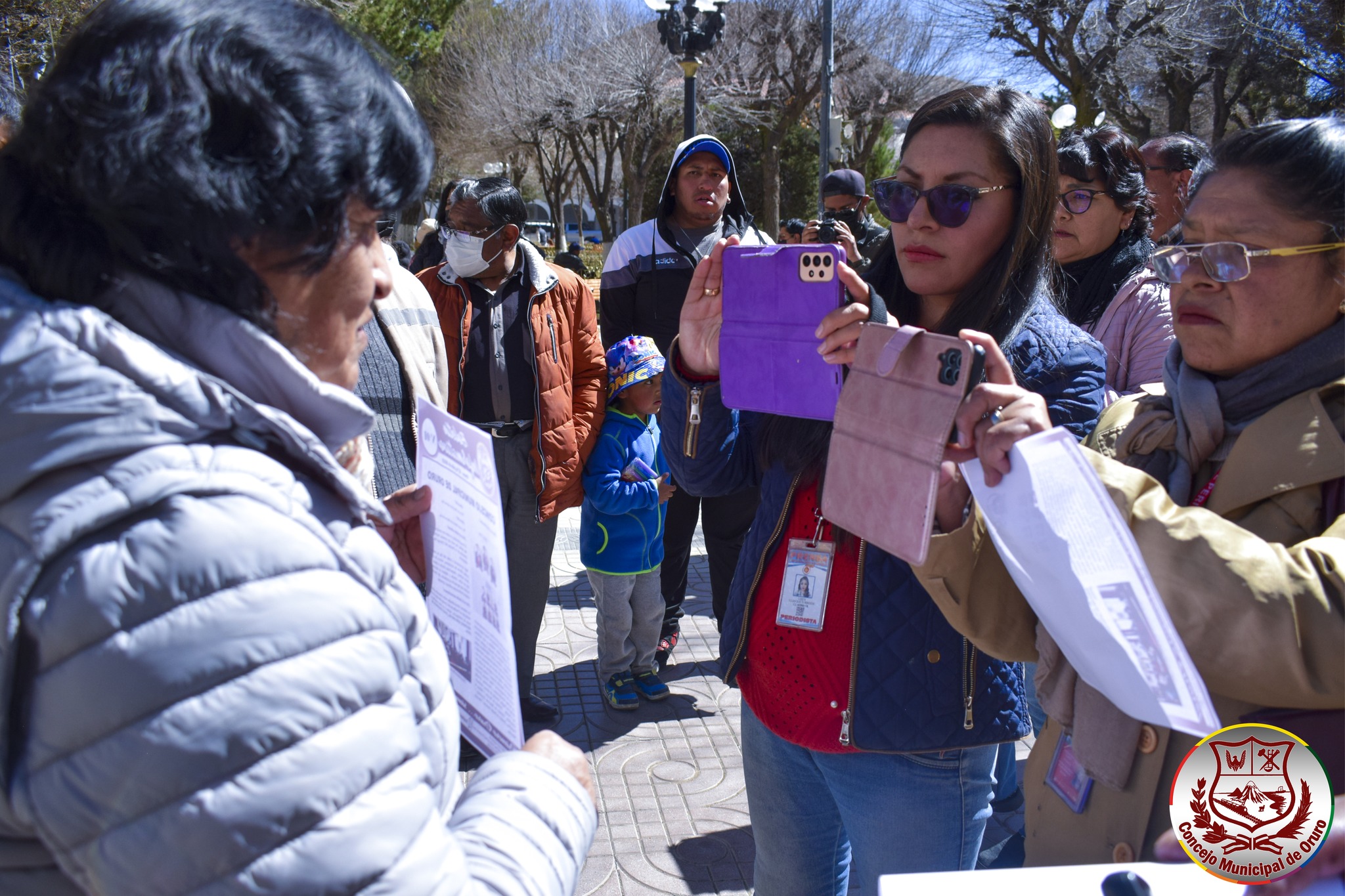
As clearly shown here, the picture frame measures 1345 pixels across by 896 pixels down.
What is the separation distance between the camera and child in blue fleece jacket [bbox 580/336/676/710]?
3.93m

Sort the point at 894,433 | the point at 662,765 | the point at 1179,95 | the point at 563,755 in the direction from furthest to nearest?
the point at 1179,95
the point at 662,765
the point at 894,433
the point at 563,755

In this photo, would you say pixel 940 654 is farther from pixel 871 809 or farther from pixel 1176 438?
pixel 1176 438

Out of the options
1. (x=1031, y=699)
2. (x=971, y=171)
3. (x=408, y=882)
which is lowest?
(x=1031, y=699)

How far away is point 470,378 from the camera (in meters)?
3.72

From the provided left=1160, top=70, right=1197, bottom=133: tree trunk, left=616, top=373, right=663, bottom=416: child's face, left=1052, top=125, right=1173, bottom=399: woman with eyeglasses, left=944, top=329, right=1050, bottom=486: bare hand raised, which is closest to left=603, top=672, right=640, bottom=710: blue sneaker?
left=616, top=373, right=663, bottom=416: child's face

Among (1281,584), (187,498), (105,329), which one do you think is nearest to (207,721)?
(187,498)

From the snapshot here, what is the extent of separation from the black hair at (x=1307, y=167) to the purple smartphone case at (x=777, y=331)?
62cm

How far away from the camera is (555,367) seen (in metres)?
3.75

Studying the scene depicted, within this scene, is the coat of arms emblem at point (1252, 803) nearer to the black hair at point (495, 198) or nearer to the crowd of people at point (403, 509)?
the crowd of people at point (403, 509)

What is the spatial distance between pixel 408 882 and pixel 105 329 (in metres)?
0.54

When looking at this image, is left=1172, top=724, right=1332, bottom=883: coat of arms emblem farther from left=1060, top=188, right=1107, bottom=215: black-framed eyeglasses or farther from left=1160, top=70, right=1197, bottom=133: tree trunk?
left=1160, top=70, right=1197, bottom=133: tree trunk

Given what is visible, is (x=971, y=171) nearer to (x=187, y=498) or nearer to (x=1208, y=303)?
(x=1208, y=303)

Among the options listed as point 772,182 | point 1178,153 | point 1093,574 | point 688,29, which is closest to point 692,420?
point 1093,574

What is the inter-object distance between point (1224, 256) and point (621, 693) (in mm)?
3201
